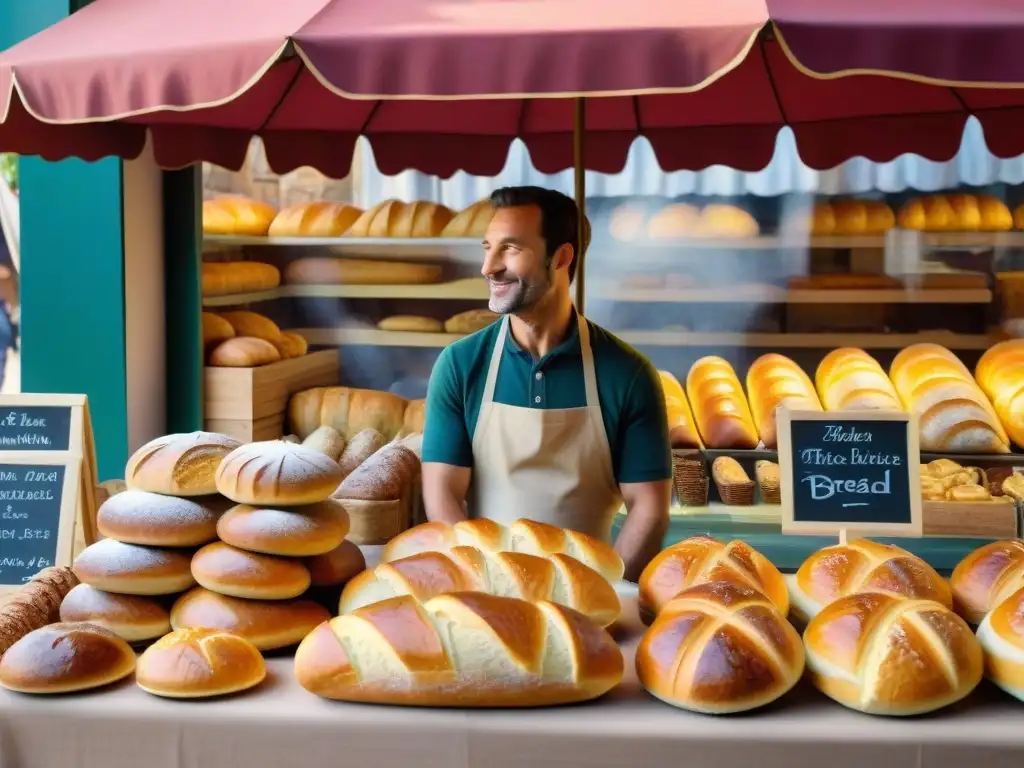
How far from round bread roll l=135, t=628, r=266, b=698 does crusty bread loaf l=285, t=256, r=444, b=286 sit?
2982mm

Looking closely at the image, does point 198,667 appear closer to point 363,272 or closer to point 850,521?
point 850,521

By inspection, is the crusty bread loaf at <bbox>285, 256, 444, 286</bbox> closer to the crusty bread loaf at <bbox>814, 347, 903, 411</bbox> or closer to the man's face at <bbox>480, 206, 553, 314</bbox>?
the crusty bread loaf at <bbox>814, 347, 903, 411</bbox>

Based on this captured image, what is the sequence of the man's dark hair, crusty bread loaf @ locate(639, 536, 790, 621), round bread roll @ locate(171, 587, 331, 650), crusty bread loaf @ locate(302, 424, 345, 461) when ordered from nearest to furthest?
round bread roll @ locate(171, 587, 331, 650), crusty bread loaf @ locate(639, 536, 790, 621), the man's dark hair, crusty bread loaf @ locate(302, 424, 345, 461)

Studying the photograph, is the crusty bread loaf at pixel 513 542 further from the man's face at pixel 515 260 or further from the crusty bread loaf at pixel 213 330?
the crusty bread loaf at pixel 213 330

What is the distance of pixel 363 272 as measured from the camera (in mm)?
4387

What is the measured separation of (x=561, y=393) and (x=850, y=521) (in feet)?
2.85

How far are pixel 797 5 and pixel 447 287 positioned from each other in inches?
113

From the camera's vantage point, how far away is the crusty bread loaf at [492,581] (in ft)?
5.22

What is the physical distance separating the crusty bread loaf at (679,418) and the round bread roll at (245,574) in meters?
1.95

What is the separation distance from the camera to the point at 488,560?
165cm

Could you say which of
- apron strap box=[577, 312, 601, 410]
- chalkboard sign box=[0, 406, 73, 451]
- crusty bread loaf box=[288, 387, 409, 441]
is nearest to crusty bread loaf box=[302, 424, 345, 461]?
crusty bread loaf box=[288, 387, 409, 441]

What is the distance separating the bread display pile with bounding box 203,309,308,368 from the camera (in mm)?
4289

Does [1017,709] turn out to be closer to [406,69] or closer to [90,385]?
[406,69]

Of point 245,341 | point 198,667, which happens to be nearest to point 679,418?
point 245,341
